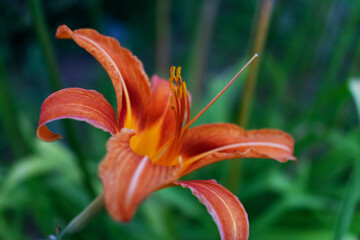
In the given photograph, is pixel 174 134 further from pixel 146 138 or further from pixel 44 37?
pixel 44 37

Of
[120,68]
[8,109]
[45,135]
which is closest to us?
[45,135]

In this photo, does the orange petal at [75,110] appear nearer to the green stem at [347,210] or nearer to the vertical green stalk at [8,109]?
the green stem at [347,210]

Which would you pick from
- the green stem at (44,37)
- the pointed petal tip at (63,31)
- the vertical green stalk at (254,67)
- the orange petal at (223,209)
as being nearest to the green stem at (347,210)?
the orange petal at (223,209)

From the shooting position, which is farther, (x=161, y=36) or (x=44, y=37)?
(x=161, y=36)

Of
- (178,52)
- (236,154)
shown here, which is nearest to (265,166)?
(236,154)

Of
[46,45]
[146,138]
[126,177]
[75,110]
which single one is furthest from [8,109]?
[126,177]

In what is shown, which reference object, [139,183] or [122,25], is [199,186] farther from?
[122,25]
